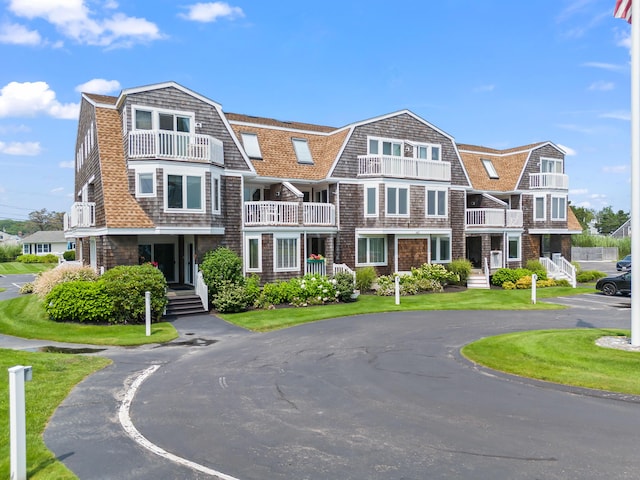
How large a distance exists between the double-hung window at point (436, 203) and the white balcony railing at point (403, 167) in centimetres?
88

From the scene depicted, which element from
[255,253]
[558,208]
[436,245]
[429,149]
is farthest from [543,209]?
[255,253]

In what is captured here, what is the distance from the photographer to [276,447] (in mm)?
6711

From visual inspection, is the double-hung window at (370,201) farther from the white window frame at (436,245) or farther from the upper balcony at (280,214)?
the white window frame at (436,245)

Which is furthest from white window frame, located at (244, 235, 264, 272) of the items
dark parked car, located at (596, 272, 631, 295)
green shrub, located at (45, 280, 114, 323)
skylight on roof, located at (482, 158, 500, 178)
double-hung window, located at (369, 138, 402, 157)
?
skylight on roof, located at (482, 158, 500, 178)

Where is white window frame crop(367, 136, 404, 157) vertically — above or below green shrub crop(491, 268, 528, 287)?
above

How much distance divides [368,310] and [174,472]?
15564mm

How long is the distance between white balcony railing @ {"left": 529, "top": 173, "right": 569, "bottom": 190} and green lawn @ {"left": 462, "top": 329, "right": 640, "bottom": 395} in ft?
72.3

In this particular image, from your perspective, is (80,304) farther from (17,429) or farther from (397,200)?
(397,200)

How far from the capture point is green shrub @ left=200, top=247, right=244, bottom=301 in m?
21.3

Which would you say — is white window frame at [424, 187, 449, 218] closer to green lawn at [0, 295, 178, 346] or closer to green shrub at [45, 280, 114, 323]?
green lawn at [0, 295, 178, 346]

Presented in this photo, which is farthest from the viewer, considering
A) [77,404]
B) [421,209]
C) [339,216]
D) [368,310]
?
[421,209]

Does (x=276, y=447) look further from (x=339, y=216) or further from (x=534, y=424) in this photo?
(x=339, y=216)

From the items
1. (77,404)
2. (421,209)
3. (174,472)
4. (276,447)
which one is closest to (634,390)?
(276,447)

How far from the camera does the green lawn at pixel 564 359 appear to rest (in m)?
9.92
